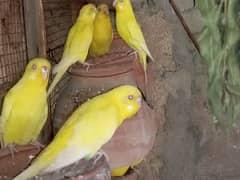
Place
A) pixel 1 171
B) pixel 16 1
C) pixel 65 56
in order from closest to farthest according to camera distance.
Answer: pixel 1 171 → pixel 65 56 → pixel 16 1

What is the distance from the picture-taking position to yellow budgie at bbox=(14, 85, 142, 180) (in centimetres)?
149

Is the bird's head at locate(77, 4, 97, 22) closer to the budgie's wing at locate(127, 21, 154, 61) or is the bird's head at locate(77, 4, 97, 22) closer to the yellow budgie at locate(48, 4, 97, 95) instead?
the yellow budgie at locate(48, 4, 97, 95)

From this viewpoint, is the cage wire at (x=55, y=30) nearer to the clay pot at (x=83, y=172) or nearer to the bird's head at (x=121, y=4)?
the bird's head at (x=121, y=4)

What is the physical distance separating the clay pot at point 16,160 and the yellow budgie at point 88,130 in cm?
7

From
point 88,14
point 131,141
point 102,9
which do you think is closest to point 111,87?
point 131,141

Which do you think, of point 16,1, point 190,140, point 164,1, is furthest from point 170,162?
point 16,1

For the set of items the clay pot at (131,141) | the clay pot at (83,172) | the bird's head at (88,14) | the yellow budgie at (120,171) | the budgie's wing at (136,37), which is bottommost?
the yellow budgie at (120,171)

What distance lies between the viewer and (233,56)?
8.14 ft

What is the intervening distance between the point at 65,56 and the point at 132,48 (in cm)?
22

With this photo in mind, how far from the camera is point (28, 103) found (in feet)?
6.26

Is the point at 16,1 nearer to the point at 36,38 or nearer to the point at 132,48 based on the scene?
the point at 36,38

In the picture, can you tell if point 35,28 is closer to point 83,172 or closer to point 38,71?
point 38,71

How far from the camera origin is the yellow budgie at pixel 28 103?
74.5 inches

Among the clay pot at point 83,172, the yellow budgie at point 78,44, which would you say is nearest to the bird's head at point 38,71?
the yellow budgie at point 78,44
